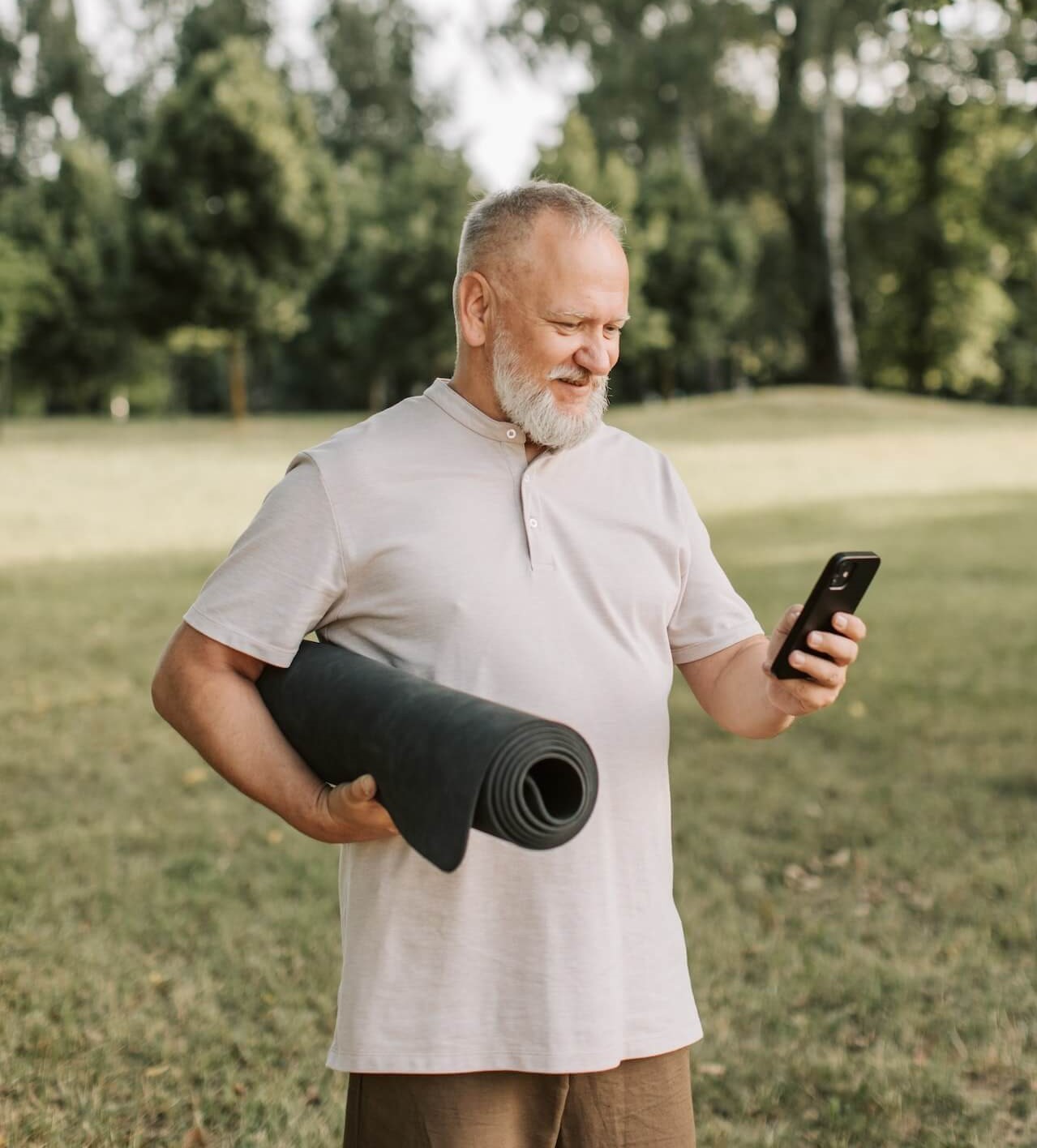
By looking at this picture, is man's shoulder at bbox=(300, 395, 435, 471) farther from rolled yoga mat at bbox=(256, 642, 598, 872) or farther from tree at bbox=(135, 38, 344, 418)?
tree at bbox=(135, 38, 344, 418)

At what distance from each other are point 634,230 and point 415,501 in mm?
36744

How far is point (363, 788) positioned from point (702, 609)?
816 millimetres

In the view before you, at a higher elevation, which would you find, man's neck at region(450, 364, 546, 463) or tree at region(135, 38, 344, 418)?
man's neck at region(450, 364, 546, 463)

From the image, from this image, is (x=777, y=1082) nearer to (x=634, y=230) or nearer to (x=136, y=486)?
(x=136, y=486)

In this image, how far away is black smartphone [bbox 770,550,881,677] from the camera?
205cm

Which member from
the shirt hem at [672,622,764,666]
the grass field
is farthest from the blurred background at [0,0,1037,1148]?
the shirt hem at [672,622,764,666]

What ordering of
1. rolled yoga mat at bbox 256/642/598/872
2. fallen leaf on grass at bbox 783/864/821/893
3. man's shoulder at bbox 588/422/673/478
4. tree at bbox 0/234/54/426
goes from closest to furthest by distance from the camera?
rolled yoga mat at bbox 256/642/598/872, man's shoulder at bbox 588/422/673/478, fallen leaf on grass at bbox 783/864/821/893, tree at bbox 0/234/54/426

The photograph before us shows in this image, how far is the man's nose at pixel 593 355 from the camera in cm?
216

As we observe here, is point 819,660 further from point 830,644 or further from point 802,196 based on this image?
point 802,196

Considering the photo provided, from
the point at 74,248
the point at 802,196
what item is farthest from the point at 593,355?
the point at 74,248

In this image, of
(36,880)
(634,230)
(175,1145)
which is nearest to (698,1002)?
(175,1145)

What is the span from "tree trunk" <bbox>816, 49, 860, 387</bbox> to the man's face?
32.3 m

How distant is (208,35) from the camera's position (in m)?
38.8

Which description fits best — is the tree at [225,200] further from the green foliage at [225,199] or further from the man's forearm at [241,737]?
the man's forearm at [241,737]
